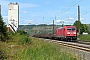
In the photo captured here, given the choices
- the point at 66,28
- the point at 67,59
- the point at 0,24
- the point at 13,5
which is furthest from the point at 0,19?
the point at 13,5

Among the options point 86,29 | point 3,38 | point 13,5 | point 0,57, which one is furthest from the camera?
point 86,29

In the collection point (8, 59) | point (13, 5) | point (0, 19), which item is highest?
point (13, 5)

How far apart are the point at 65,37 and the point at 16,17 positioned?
67.1 meters

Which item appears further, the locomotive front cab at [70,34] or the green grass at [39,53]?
the locomotive front cab at [70,34]

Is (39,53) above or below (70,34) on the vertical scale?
below

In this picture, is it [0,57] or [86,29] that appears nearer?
[0,57]

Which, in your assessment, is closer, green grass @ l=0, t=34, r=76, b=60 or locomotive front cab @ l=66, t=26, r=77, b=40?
green grass @ l=0, t=34, r=76, b=60

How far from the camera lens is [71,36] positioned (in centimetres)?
5425

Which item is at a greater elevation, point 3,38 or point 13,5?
point 13,5

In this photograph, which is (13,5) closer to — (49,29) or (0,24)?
(49,29)

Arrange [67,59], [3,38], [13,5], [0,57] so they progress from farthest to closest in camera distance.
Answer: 1. [13,5]
2. [3,38]
3. [0,57]
4. [67,59]

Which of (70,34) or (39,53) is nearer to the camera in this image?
(39,53)

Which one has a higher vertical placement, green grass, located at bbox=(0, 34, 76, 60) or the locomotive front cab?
the locomotive front cab

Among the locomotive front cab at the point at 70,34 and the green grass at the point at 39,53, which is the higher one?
the locomotive front cab at the point at 70,34
